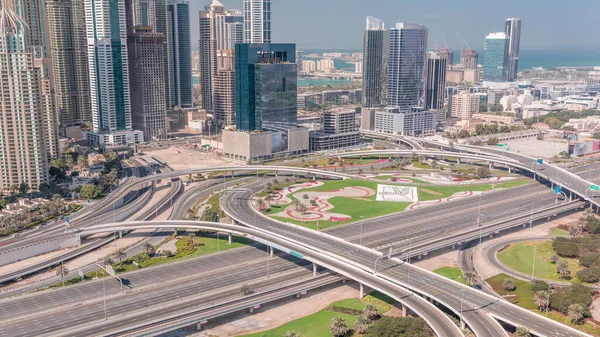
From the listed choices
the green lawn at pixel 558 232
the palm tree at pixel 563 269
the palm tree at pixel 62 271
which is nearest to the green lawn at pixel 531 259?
the palm tree at pixel 563 269

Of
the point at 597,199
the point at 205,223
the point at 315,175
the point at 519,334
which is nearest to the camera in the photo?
the point at 519,334

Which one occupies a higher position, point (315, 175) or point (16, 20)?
point (16, 20)

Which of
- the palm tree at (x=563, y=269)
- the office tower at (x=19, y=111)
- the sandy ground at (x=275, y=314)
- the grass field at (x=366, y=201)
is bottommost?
the sandy ground at (x=275, y=314)

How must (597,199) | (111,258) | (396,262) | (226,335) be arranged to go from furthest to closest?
(597,199) < (111,258) < (396,262) < (226,335)

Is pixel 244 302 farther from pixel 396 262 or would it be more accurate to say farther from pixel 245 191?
pixel 245 191

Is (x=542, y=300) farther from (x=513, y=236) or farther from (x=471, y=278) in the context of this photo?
(x=513, y=236)

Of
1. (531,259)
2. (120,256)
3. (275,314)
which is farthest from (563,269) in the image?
(120,256)

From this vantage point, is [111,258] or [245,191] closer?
[111,258]

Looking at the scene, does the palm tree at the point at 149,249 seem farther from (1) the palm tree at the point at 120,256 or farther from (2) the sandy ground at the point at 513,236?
(2) the sandy ground at the point at 513,236

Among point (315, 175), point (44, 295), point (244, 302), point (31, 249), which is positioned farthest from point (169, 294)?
point (315, 175)
